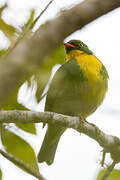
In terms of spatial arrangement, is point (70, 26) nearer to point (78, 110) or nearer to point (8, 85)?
point (8, 85)

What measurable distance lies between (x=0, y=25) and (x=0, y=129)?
0.62 m

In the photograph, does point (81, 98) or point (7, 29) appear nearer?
point (7, 29)

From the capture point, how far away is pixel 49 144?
13.7 ft

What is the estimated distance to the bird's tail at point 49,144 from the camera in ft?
13.4

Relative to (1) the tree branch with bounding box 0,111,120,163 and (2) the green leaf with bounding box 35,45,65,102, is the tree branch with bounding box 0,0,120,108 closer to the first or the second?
(2) the green leaf with bounding box 35,45,65,102

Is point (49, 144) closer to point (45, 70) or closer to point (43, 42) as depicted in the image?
point (45, 70)

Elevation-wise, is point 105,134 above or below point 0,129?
below

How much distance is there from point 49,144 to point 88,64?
1.12 meters

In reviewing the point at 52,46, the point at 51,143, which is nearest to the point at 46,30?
the point at 52,46

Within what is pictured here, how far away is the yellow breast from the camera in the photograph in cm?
390

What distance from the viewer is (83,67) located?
4.03 metres

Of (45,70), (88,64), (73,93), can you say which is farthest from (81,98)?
(45,70)

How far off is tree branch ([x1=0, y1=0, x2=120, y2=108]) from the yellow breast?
287cm

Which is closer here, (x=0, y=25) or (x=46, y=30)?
(x=46, y=30)
